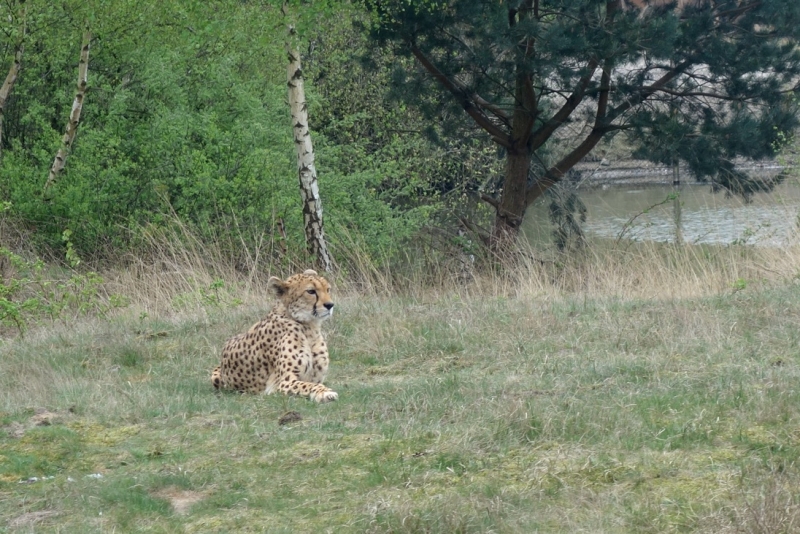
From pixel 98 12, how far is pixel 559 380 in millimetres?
10368

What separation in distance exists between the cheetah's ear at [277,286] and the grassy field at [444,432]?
72 cm

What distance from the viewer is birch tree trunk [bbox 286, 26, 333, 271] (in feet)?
39.6

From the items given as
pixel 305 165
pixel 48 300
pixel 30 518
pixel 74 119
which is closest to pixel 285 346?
pixel 30 518

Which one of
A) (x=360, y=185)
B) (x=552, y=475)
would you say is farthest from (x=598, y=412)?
(x=360, y=185)

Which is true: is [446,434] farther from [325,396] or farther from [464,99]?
[464,99]

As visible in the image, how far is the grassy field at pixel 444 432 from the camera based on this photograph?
13.2 feet

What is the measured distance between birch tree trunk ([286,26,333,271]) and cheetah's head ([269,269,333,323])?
217 inches

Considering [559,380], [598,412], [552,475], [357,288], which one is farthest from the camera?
[357,288]

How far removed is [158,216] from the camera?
13727 mm

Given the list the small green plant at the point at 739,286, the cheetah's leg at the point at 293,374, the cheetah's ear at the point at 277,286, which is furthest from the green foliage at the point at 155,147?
the cheetah's leg at the point at 293,374

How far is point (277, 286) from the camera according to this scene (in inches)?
274

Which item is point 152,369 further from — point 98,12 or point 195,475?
point 98,12

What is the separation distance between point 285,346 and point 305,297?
370 mm

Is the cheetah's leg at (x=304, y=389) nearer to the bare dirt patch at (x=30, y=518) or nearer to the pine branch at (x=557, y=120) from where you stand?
the bare dirt patch at (x=30, y=518)
